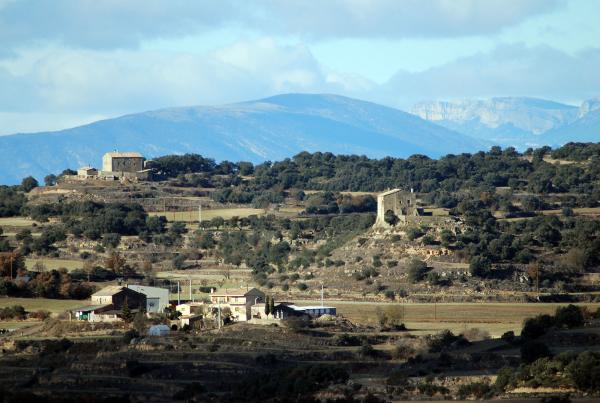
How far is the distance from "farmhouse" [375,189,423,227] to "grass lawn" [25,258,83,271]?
17.7 m

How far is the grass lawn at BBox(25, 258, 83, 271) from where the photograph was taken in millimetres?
87669

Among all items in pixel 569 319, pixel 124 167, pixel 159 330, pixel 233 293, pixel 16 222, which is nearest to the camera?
pixel 569 319

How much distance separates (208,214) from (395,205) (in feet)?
69.7

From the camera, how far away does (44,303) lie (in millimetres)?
74812

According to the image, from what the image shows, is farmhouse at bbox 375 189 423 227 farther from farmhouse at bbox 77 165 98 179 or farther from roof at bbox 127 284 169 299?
farmhouse at bbox 77 165 98 179

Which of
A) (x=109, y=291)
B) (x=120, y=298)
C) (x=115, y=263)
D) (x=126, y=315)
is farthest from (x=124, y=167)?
(x=126, y=315)

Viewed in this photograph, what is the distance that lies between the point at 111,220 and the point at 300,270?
685 inches

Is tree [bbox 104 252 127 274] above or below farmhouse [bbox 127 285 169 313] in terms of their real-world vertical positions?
above

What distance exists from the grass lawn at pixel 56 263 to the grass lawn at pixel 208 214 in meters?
15.5

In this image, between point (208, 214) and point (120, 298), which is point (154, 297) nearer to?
point (120, 298)

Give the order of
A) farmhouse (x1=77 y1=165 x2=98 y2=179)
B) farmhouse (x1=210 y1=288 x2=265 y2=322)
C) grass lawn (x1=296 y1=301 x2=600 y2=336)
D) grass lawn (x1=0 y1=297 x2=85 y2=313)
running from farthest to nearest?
farmhouse (x1=77 y1=165 x2=98 y2=179) → grass lawn (x1=0 y1=297 x2=85 y2=313) → farmhouse (x1=210 y1=288 x2=265 y2=322) → grass lawn (x1=296 y1=301 x2=600 y2=336)

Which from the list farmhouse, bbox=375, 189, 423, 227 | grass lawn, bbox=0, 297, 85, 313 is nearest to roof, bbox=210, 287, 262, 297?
grass lawn, bbox=0, 297, 85, 313

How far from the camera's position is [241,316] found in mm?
67812

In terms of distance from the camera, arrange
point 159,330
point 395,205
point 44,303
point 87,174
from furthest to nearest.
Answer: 1. point 87,174
2. point 395,205
3. point 44,303
4. point 159,330
